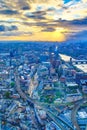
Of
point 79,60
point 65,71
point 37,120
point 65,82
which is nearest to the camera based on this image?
point 37,120

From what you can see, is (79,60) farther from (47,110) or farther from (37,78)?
(47,110)

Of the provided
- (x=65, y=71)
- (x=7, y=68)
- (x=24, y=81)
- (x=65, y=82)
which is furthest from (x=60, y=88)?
(x=7, y=68)

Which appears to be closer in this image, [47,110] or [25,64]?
[47,110]

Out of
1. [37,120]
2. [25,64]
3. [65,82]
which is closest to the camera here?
[37,120]

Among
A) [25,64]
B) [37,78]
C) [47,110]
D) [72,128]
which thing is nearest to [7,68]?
[25,64]

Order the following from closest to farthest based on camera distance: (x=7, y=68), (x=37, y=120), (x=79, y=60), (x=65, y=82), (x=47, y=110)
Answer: (x=37, y=120) < (x=47, y=110) < (x=65, y=82) < (x=7, y=68) < (x=79, y=60)

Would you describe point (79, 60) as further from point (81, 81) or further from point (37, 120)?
point (37, 120)
